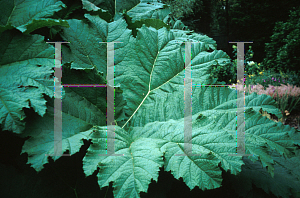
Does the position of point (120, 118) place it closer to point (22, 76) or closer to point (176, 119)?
point (176, 119)

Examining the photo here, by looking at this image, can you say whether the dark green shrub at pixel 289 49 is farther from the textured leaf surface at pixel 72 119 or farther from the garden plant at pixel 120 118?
the textured leaf surface at pixel 72 119

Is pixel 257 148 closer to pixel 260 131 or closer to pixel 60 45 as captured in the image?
pixel 260 131

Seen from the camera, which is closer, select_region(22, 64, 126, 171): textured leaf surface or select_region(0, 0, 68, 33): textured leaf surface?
select_region(22, 64, 126, 171): textured leaf surface

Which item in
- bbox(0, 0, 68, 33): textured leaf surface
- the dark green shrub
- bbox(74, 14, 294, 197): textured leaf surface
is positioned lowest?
bbox(74, 14, 294, 197): textured leaf surface

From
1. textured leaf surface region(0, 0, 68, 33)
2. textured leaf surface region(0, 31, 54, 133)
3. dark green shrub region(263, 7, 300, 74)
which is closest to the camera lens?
textured leaf surface region(0, 31, 54, 133)

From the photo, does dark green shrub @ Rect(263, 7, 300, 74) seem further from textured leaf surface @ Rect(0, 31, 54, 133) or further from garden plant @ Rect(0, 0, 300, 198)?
textured leaf surface @ Rect(0, 31, 54, 133)

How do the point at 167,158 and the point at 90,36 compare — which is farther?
the point at 90,36

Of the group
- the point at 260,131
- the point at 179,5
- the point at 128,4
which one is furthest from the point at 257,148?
the point at 179,5

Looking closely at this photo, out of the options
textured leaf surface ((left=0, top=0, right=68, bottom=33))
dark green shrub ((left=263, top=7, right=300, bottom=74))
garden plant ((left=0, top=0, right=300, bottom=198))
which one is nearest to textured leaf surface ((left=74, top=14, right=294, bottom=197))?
garden plant ((left=0, top=0, right=300, bottom=198))

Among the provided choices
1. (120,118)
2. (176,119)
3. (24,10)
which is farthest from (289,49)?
(24,10)
